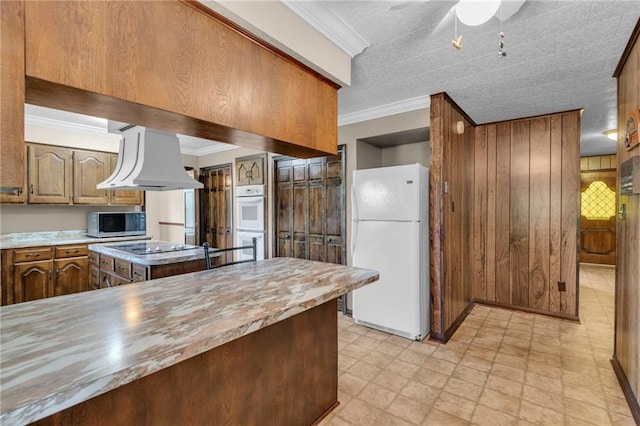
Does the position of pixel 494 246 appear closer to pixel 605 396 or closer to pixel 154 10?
pixel 605 396

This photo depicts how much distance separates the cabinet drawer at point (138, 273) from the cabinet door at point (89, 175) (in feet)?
7.03

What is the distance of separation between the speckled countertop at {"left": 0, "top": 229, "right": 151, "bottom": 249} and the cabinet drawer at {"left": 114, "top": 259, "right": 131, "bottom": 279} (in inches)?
47.1

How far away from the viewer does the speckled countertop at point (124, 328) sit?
2.30 feet

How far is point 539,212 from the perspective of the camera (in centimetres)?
366

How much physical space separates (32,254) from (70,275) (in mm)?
466

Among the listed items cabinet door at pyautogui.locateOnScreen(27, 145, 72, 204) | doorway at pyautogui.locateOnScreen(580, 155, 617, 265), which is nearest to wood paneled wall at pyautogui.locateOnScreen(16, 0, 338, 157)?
cabinet door at pyautogui.locateOnScreen(27, 145, 72, 204)

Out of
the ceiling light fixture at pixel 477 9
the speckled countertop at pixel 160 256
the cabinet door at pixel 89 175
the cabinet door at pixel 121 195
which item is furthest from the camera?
the cabinet door at pixel 121 195

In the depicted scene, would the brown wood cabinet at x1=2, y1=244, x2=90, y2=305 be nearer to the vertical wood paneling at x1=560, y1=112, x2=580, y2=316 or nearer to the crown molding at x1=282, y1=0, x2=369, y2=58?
the crown molding at x1=282, y1=0, x2=369, y2=58

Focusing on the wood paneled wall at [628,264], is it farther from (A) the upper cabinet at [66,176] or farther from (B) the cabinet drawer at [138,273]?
(A) the upper cabinet at [66,176]

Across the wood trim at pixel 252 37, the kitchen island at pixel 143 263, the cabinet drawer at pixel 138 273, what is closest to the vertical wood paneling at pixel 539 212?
the wood trim at pixel 252 37

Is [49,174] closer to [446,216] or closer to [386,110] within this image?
[386,110]

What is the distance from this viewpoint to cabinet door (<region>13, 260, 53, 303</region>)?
11.6ft

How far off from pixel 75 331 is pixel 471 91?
3.32 meters

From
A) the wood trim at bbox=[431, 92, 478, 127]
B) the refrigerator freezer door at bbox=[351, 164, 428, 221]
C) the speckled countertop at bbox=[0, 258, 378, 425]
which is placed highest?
the wood trim at bbox=[431, 92, 478, 127]
